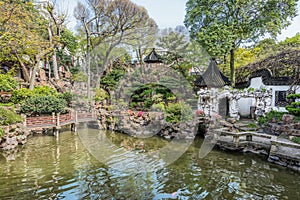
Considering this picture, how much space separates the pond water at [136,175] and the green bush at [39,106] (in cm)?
322

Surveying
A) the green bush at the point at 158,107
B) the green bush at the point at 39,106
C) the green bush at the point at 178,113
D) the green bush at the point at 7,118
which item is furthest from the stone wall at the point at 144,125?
the green bush at the point at 7,118

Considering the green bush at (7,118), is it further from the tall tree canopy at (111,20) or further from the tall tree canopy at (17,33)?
the tall tree canopy at (111,20)

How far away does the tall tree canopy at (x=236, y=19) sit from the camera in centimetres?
1424

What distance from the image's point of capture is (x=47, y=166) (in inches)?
259

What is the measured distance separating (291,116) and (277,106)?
3216 millimetres

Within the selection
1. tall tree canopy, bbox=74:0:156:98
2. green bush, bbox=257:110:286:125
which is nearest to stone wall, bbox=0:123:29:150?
tall tree canopy, bbox=74:0:156:98

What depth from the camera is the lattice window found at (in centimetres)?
1147

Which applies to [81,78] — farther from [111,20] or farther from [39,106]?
[39,106]

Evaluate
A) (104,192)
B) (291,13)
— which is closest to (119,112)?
(104,192)

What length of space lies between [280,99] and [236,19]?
22.0ft

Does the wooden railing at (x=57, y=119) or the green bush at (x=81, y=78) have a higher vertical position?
the green bush at (x=81, y=78)

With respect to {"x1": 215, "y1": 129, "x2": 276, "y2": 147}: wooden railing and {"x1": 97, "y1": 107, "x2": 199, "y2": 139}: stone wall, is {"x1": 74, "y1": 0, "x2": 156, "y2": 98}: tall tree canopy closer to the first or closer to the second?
{"x1": 97, "y1": 107, "x2": 199, "y2": 139}: stone wall

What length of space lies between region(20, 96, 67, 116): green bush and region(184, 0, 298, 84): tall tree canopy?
1099 centimetres

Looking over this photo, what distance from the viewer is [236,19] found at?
14648 millimetres
